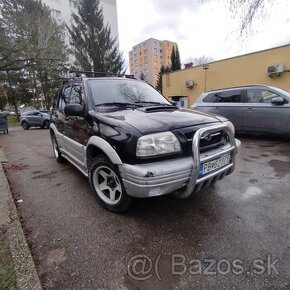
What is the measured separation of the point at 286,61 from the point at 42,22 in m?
18.7

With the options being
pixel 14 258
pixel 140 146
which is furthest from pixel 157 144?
pixel 14 258

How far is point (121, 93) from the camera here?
12.2ft

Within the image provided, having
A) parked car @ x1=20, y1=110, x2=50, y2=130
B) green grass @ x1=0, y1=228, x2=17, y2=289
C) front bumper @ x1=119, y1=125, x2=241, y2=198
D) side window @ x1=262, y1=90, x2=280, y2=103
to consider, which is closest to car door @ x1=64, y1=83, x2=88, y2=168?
front bumper @ x1=119, y1=125, x2=241, y2=198

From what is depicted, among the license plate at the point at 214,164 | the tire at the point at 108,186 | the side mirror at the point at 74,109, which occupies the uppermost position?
the side mirror at the point at 74,109

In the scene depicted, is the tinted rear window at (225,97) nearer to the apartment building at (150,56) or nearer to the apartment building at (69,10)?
the apartment building at (69,10)

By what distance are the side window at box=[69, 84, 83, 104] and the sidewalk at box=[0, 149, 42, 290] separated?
186cm

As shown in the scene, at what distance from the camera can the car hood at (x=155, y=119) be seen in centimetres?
255

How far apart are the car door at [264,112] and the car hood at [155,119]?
4.58m

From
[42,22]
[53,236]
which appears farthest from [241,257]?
[42,22]

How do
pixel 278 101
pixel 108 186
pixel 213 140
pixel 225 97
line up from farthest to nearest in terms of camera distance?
pixel 225 97 < pixel 278 101 < pixel 108 186 < pixel 213 140

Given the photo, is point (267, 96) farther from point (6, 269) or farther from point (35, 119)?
point (35, 119)

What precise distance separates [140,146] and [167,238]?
1023 millimetres

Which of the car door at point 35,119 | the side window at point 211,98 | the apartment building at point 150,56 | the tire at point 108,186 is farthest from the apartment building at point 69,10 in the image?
the tire at point 108,186

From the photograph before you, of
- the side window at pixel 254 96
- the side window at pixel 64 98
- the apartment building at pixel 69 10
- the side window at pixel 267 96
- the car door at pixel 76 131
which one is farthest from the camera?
the apartment building at pixel 69 10
